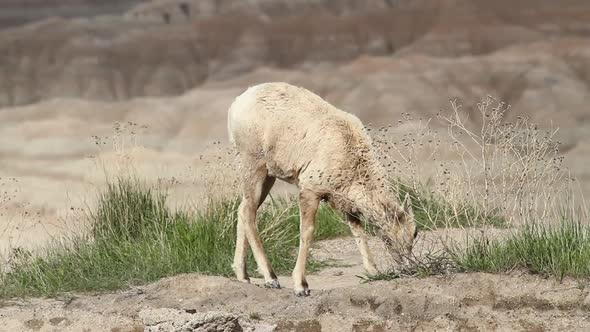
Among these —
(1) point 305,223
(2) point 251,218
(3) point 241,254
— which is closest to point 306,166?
(1) point 305,223

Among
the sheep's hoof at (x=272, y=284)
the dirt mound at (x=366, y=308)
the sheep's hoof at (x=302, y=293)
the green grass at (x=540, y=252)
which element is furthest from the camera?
the sheep's hoof at (x=272, y=284)

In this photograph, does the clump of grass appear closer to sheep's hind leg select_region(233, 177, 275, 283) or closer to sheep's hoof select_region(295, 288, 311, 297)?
sheep's hind leg select_region(233, 177, 275, 283)

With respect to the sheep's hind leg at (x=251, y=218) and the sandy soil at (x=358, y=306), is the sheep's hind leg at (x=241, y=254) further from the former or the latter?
the sandy soil at (x=358, y=306)

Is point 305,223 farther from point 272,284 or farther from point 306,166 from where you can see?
point 272,284

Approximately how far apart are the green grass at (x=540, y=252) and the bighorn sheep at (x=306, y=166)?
0.67 m

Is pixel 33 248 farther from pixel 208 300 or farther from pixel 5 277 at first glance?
pixel 208 300

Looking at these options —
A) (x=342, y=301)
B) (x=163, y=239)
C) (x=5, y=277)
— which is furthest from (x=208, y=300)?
(x=5, y=277)

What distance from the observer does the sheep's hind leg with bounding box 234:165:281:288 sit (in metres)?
10.0

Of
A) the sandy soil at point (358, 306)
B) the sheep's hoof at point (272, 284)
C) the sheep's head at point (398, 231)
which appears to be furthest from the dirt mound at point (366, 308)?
the sheep's head at point (398, 231)

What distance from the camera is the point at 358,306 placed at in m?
9.01

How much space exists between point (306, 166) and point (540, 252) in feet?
7.53

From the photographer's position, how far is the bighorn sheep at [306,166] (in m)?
9.41

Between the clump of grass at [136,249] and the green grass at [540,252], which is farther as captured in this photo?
the clump of grass at [136,249]

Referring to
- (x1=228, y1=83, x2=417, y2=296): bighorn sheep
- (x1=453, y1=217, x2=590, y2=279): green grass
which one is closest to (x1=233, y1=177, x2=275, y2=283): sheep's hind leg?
(x1=228, y1=83, x2=417, y2=296): bighorn sheep
